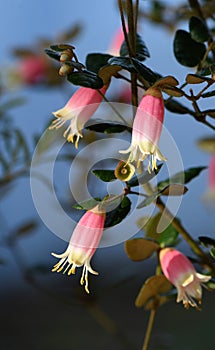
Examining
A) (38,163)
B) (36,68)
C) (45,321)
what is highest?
(36,68)

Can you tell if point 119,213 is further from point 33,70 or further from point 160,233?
point 33,70

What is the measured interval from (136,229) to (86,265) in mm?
101

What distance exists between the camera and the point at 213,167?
0.86 m

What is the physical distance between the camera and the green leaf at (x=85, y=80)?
43cm

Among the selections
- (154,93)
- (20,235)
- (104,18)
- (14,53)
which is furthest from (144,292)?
(104,18)

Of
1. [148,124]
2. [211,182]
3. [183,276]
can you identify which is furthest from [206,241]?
[211,182]

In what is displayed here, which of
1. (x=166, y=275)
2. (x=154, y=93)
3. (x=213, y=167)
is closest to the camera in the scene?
(x=154, y=93)

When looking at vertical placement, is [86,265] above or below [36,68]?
below

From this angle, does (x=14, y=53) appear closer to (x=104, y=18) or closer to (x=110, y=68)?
(x=110, y=68)

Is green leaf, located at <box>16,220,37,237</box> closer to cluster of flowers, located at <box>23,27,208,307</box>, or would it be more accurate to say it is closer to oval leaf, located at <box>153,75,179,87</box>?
cluster of flowers, located at <box>23,27,208,307</box>

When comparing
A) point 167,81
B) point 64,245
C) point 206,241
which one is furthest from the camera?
point 64,245

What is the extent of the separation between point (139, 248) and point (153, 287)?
0.04 metres

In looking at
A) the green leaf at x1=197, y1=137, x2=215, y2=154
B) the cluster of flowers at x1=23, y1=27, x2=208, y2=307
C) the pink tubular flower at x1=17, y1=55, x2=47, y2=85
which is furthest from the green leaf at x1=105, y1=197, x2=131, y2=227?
the pink tubular flower at x1=17, y1=55, x2=47, y2=85

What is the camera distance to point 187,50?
1.79ft
